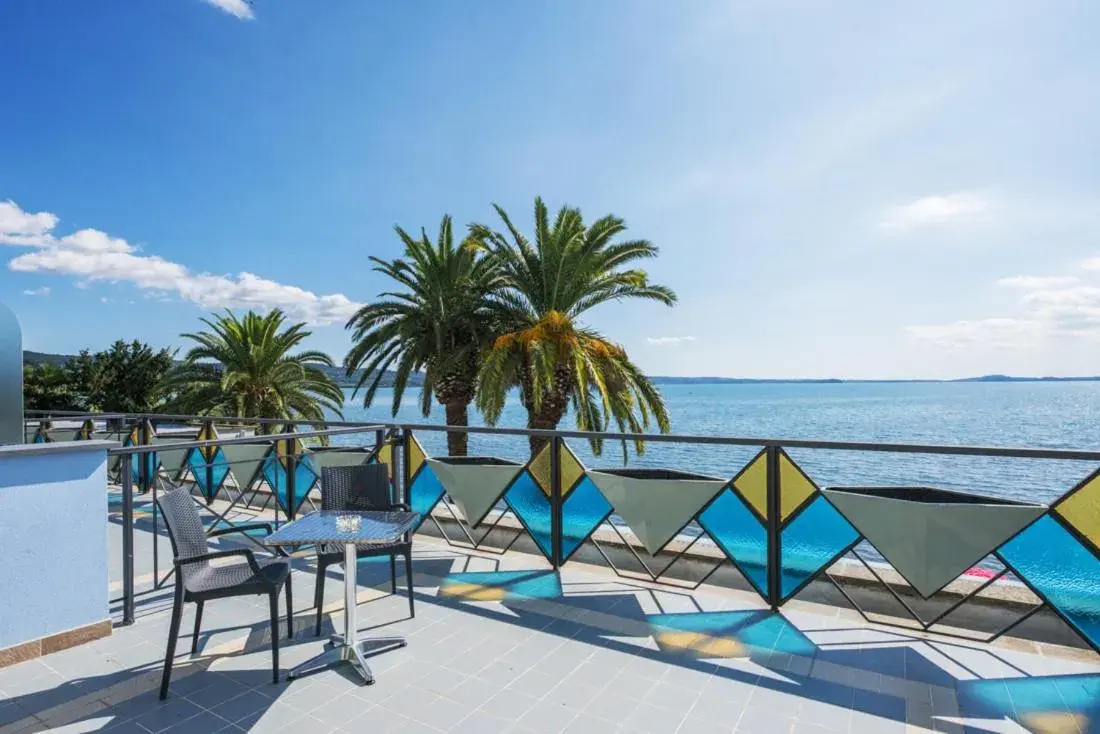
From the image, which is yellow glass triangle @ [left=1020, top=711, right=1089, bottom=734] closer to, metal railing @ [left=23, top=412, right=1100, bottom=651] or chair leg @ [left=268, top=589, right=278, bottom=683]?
metal railing @ [left=23, top=412, right=1100, bottom=651]

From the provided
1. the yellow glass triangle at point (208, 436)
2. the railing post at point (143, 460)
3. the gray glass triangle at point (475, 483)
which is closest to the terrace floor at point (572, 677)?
the gray glass triangle at point (475, 483)

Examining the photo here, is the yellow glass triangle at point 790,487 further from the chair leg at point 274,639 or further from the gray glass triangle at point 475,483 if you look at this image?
the chair leg at point 274,639

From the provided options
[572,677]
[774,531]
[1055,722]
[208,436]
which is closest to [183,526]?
[572,677]

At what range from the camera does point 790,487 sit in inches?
151

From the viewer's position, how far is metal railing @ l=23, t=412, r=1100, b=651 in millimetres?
3109

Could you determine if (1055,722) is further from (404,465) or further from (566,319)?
(566,319)

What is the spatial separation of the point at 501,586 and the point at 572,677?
4.86 ft

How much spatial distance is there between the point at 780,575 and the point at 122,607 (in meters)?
4.36

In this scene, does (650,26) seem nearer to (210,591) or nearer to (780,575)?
(780,575)

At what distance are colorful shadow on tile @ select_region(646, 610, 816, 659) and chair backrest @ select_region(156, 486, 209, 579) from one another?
254cm

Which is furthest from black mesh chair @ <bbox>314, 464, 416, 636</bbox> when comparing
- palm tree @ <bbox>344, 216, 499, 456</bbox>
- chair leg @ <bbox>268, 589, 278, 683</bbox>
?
palm tree @ <bbox>344, 216, 499, 456</bbox>

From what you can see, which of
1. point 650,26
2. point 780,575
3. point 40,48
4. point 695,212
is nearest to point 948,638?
point 780,575

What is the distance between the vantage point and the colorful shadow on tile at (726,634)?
125 inches

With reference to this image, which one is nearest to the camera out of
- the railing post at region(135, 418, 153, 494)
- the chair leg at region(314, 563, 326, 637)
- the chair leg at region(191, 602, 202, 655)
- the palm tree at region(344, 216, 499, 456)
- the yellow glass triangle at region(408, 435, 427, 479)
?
the chair leg at region(191, 602, 202, 655)
